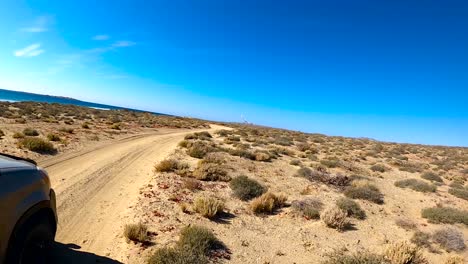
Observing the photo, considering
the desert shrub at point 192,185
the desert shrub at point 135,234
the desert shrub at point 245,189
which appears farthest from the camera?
the desert shrub at point 192,185

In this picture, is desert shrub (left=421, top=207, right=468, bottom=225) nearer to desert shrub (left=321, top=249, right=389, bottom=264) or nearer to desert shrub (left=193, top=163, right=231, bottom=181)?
desert shrub (left=321, top=249, right=389, bottom=264)

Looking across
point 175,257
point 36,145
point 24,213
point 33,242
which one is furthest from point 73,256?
point 36,145

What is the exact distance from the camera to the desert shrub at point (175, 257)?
19.7ft

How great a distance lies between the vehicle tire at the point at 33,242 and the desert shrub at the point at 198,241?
2.86 metres

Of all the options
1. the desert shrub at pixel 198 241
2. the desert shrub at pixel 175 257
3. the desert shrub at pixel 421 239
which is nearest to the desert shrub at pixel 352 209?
the desert shrub at pixel 421 239

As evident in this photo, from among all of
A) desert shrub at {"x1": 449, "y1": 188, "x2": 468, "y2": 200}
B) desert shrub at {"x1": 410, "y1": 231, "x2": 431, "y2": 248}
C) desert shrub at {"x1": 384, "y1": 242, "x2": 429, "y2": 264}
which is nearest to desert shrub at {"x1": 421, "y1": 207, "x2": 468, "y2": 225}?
desert shrub at {"x1": 410, "y1": 231, "x2": 431, "y2": 248}

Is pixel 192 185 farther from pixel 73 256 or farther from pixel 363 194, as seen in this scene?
pixel 363 194

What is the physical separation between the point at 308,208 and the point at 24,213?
840 centimetres

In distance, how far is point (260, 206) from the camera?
33.8 feet

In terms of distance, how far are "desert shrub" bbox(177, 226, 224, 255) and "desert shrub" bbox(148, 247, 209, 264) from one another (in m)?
0.27

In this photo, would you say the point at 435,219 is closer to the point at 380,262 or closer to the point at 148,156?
the point at 380,262

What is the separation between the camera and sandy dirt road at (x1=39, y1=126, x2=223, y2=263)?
253 inches

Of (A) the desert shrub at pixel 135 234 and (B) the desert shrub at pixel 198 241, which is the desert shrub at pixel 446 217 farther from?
(A) the desert shrub at pixel 135 234

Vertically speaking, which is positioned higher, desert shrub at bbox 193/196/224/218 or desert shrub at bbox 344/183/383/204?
desert shrub at bbox 344/183/383/204
